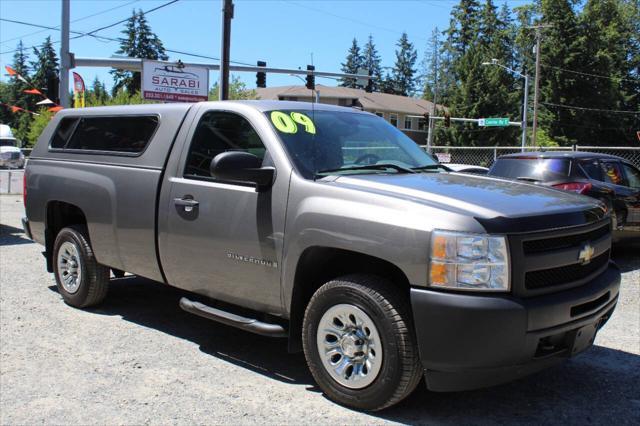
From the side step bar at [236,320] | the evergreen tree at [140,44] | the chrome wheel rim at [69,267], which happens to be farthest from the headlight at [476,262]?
the evergreen tree at [140,44]

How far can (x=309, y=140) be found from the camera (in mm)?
4395

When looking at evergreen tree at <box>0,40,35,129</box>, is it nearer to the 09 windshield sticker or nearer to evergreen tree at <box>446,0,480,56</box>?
evergreen tree at <box>446,0,480,56</box>

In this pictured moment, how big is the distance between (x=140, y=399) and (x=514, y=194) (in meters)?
2.72

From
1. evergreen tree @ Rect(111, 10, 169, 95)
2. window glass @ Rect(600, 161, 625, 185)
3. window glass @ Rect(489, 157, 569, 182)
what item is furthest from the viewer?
evergreen tree @ Rect(111, 10, 169, 95)

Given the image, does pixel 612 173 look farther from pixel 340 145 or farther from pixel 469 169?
pixel 340 145

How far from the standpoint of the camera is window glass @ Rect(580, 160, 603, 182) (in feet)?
28.4

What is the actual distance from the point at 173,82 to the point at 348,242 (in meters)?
23.2

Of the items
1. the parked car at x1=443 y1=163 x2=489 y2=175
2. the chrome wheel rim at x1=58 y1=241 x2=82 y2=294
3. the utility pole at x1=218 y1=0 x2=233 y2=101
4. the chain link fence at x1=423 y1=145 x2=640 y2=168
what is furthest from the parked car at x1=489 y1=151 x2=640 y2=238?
the utility pole at x1=218 y1=0 x2=233 y2=101

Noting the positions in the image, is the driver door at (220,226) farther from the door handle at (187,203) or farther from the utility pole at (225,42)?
the utility pole at (225,42)

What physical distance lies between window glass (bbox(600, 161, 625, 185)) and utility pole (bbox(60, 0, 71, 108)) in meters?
15.7

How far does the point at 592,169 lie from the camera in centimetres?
873

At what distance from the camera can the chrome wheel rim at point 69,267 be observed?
6.02 metres

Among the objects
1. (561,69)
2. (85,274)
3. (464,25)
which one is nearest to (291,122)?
(85,274)

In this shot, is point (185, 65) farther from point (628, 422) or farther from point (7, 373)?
point (628, 422)
